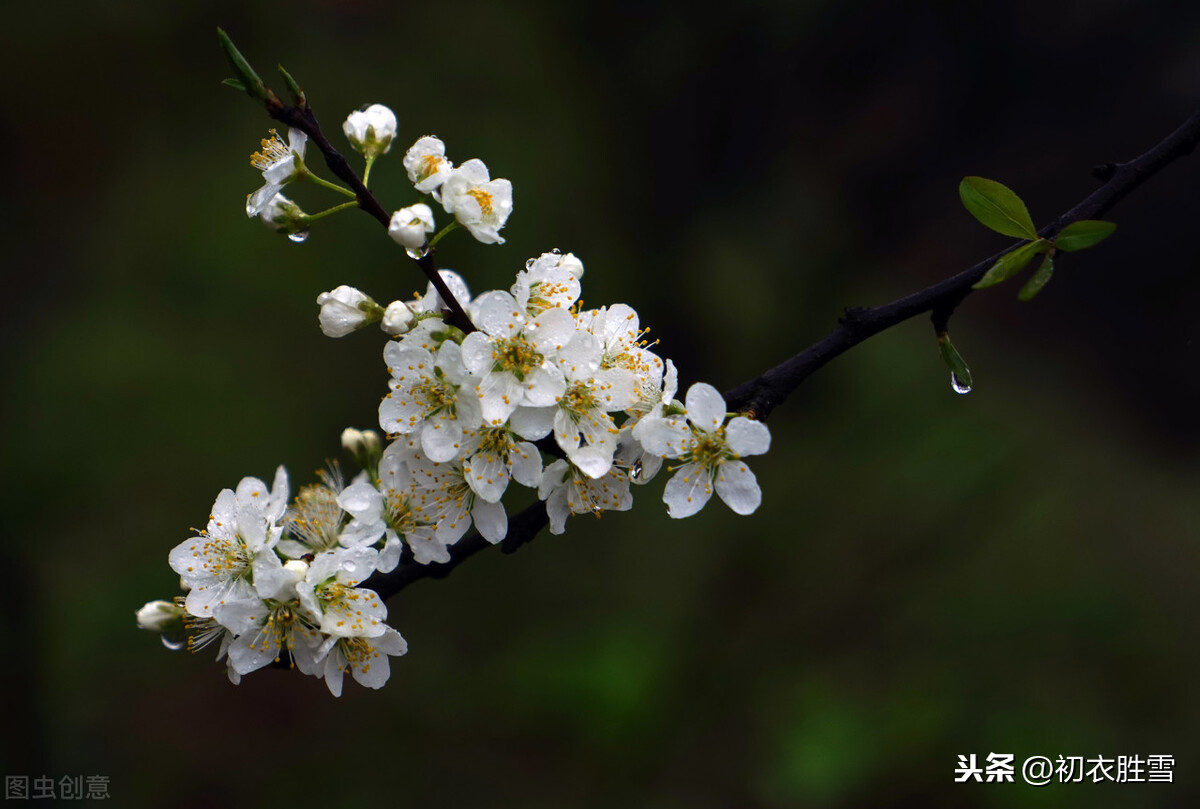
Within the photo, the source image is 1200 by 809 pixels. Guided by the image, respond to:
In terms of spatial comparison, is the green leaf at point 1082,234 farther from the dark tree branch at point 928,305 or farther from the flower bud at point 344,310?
the flower bud at point 344,310

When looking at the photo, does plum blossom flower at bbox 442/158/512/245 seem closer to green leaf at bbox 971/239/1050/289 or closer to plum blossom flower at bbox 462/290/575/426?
plum blossom flower at bbox 462/290/575/426

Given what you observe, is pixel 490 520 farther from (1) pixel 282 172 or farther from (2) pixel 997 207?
(2) pixel 997 207

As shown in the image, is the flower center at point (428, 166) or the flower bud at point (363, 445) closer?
the flower center at point (428, 166)

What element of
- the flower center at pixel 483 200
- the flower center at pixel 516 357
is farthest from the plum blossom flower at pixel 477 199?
the flower center at pixel 516 357

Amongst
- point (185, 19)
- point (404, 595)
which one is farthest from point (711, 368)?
point (185, 19)

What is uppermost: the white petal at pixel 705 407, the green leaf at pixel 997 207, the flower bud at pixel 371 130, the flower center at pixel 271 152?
the flower center at pixel 271 152

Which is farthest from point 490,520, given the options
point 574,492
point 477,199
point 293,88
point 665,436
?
point 293,88

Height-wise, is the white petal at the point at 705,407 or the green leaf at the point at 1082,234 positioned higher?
the green leaf at the point at 1082,234
